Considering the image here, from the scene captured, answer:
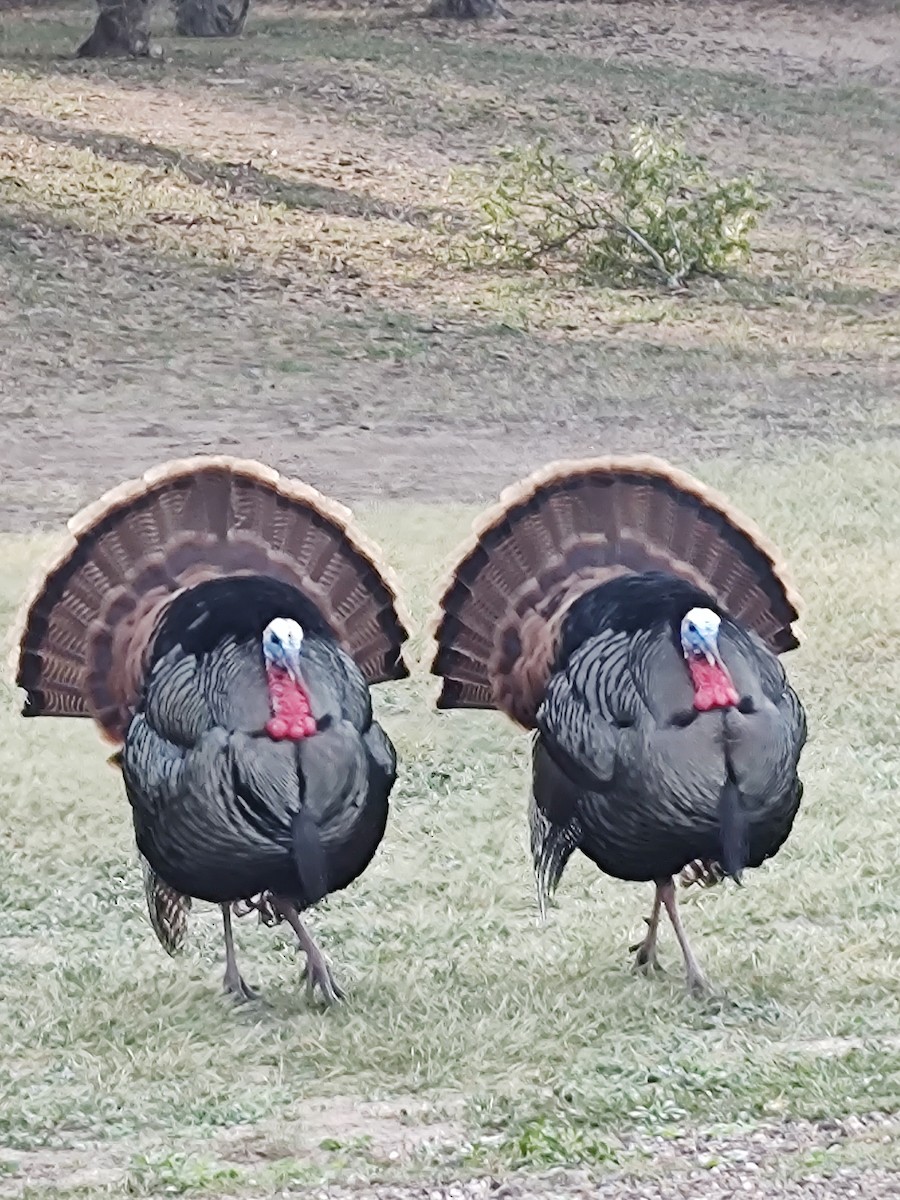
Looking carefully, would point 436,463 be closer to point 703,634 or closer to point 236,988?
point 236,988

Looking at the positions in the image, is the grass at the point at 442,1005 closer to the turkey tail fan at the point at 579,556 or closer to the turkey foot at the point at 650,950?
the turkey foot at the point at 650,950

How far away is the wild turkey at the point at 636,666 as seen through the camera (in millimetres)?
4168

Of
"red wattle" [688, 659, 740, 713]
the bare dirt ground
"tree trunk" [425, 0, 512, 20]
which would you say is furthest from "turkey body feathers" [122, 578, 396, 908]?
"tree trunk" [425, 0, 512, 20]

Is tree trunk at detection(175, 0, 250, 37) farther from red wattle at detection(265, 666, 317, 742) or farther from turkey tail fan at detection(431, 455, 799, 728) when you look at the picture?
red wattle at detection(265, 666, 317, 742)

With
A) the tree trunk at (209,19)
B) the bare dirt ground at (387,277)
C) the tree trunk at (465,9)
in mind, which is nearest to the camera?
the bare dirt ground at (387,277)

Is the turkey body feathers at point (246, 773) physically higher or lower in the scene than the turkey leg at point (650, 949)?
higher

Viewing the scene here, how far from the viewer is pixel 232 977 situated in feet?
15.2

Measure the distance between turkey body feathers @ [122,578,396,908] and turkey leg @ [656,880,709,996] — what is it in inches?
27.7

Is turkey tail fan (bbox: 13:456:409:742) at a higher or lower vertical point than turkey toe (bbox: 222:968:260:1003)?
higher

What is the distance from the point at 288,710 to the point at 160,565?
0.75m

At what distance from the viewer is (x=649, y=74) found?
1770 cm

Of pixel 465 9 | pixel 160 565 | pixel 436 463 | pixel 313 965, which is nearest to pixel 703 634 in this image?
pixel 313 965

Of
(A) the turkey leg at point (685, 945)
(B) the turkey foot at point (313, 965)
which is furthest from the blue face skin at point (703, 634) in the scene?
(B) the turkey foot at point (313, 965)

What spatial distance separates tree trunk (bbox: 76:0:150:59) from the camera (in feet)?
54.7
